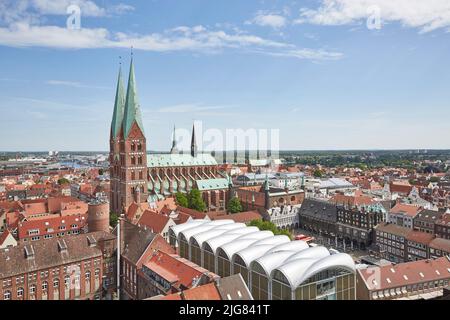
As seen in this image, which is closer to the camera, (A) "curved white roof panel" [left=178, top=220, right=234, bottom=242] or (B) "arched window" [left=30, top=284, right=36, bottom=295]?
(B) "arched window" [left=30, top=284, right=36, bottom=295]

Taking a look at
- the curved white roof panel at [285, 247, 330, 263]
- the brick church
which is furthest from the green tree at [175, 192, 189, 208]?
the curved white roof panel at [285, 247, 330, 263]

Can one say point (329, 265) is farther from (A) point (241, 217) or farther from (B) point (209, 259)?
(A) point (241, 217)

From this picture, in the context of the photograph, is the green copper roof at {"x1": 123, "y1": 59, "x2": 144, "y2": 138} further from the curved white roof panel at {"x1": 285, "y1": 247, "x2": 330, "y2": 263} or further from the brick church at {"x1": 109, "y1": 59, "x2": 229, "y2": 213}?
the curved white roof panel at {"x1": 285, "y1": 247, "x2": 330, "y2": 263}

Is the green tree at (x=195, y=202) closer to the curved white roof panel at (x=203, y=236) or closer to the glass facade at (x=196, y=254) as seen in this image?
the curved white roof panel at (x=203, y=236)

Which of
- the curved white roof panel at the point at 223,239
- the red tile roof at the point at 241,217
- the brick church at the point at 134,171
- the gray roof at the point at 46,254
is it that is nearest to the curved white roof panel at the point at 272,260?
the curved white roof panel at the point at 223,239

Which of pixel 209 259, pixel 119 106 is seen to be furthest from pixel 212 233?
pixel 119 106
